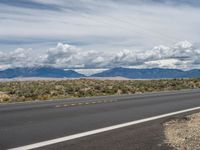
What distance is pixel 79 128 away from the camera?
37.0 ft

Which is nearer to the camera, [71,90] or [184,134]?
[184,134]

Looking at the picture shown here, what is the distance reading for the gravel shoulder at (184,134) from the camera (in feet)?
27.6

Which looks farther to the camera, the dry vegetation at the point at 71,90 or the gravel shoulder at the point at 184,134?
the dry vegetation at the point at 71,90

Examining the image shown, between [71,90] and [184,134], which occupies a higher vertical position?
[184,134]

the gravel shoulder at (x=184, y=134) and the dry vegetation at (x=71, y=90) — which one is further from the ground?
the gravel shoulder at (x=184, y=134)

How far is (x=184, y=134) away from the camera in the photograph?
996cm

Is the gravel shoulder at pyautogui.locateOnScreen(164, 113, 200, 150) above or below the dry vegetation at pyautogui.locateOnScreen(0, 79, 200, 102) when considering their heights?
above

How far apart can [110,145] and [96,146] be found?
1.07ft

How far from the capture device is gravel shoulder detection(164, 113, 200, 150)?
8.42m

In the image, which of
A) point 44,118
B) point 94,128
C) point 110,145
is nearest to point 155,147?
point 110,145

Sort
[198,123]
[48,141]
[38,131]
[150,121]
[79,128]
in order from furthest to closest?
1. [150,121]
2. [198,123]
3. [79,128]
4. [38,131]
5. [48,141]

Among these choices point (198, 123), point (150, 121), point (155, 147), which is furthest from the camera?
point (150, 121)

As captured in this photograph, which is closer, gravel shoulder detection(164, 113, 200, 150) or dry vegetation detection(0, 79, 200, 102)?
gravel shoulder detection(164, 113, 200, 150)

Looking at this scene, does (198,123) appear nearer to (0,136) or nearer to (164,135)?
(164,135)
